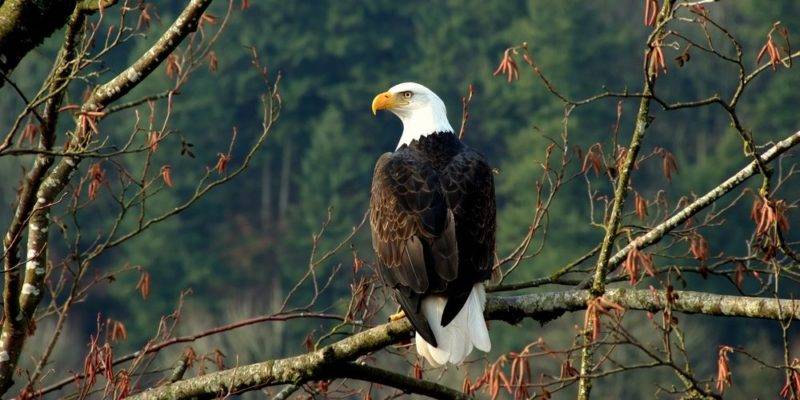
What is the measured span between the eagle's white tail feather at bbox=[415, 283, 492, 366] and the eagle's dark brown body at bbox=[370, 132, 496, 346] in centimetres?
4

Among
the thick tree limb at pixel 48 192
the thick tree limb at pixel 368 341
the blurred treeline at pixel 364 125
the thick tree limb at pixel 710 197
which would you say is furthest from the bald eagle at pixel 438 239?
the blurred treeline at pixel 364 125

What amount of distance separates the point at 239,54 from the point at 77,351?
13.6 m

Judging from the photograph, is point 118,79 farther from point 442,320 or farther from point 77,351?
point 77,351

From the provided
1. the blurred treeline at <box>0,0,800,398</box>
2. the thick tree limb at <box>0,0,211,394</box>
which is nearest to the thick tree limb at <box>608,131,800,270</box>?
the thick tree limb at <box>0,0,211,394</box>

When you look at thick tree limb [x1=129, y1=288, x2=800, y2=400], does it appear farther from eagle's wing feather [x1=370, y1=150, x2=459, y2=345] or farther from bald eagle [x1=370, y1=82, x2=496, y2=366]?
eagle's wing feather [x1=370, y1=150, x2=459, y2=345]

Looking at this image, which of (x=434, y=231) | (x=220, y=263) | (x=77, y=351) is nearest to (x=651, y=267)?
(x=434, y=231)

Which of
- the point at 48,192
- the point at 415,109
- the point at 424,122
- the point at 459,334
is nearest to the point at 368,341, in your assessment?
the point at 459,334

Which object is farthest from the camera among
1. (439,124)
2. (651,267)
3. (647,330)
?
(647,330)

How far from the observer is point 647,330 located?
33.3 metres

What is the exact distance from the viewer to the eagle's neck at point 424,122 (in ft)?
22.5

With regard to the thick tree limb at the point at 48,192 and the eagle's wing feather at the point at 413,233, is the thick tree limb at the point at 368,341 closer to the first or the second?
the thick tree limb at the point at 48,192

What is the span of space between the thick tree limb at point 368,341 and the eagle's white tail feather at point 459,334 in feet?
1.90

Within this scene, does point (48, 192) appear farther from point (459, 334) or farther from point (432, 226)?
point (459, 334)

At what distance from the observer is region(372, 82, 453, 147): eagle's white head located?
272 inches
